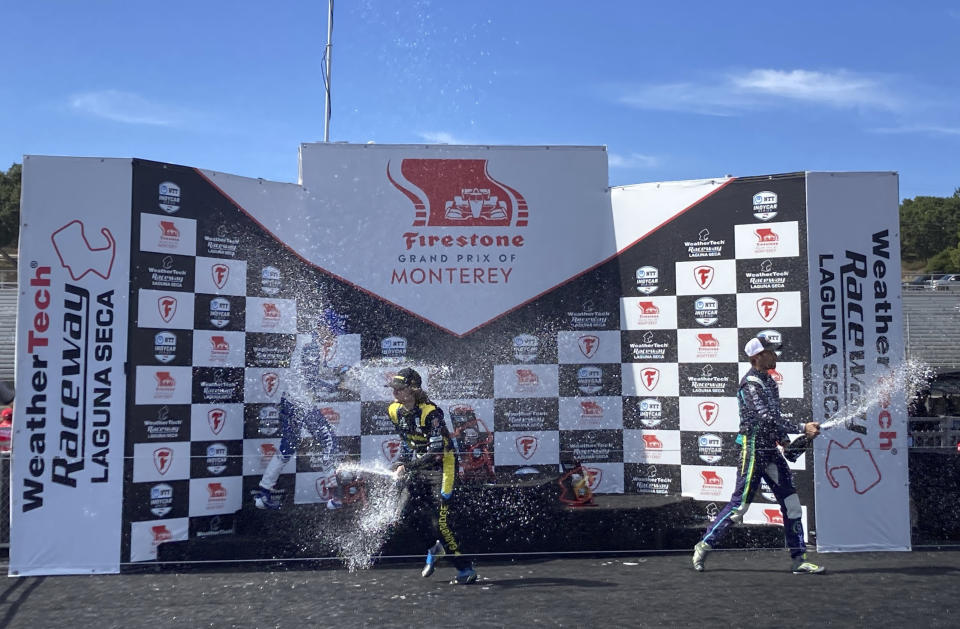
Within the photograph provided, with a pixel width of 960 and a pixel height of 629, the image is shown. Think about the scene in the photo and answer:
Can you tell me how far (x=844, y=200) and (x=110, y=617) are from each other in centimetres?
693

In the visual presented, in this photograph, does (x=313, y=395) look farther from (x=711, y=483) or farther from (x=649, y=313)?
(x=711, y=483)

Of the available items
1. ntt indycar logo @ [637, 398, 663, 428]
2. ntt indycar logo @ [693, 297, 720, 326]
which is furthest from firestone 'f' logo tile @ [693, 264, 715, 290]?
ntt indycar logo @ [637, 398, 663, 428]

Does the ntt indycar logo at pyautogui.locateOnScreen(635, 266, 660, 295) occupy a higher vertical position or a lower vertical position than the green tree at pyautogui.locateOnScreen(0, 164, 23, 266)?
lower

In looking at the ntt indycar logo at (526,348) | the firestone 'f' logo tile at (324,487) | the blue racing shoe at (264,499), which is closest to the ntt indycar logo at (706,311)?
the ntt indycar logo at (526,348)

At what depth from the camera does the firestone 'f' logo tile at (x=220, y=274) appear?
25.0 feet

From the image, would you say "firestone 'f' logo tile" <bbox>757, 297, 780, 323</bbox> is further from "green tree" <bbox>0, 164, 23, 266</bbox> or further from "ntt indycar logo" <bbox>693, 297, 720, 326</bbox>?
"green tree" <bbox>0, 164, 23, 266</bbox>

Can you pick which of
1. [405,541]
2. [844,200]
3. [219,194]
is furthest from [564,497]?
[219,194]

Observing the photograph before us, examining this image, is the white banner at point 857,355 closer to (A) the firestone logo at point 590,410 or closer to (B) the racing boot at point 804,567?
(B) the racing boot at point 804,567

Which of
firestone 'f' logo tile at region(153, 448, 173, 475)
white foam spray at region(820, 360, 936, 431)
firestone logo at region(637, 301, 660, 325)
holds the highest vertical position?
firestone logo at region(637, 301, 660, 325)

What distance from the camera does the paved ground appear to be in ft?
17.3

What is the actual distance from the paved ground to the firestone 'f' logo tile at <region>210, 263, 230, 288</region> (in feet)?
8.33

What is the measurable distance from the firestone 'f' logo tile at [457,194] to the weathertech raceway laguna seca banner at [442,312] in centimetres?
2

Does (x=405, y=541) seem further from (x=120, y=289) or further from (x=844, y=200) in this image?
(x=844, y=200)

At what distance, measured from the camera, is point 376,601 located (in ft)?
18.9
